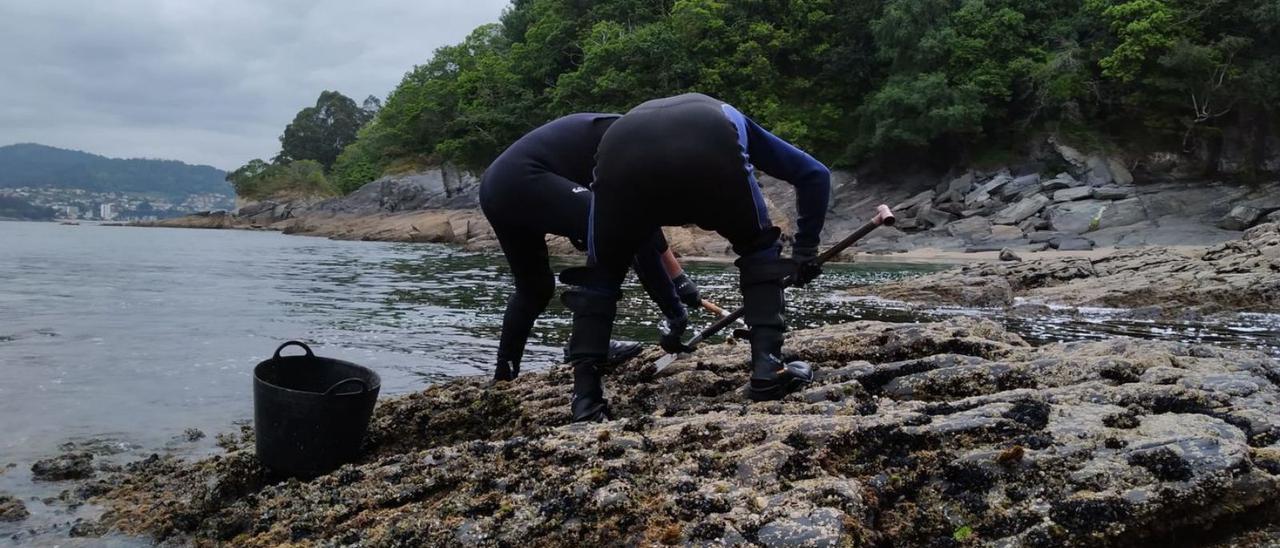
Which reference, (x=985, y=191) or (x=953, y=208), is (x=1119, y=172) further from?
(x=953, y=208)

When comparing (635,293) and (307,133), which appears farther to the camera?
(307,133)

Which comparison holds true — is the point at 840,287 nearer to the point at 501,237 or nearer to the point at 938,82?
the point at 501,237

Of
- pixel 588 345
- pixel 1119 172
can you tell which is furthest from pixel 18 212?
pixel 588 345

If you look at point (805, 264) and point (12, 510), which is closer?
point (12, 510)

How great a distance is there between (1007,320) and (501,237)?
871 cm

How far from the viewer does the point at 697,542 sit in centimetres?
259

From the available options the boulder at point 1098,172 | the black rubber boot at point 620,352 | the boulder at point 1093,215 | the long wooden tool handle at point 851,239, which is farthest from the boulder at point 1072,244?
the black rubber boot at point 620,352

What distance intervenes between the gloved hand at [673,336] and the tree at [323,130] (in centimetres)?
13353

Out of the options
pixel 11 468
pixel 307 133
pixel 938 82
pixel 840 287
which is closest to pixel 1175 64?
pixel 938 82

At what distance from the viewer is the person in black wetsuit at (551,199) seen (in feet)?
15.0

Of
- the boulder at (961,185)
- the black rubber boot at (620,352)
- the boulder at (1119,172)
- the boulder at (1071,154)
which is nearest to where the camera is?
the black rubber boot at (620,352)

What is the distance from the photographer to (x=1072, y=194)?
119ft

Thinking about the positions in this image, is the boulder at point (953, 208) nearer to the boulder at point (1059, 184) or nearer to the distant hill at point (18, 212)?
the boulder at point (1059, 184)

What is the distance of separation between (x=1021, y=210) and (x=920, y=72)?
501 inches
